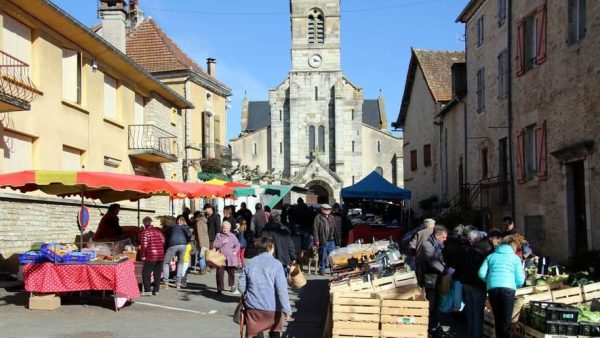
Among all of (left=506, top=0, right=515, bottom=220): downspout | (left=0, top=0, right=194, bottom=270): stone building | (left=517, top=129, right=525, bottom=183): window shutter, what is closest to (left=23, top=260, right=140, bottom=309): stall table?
(left=0, top=0, right=194, bottom=270): stone building

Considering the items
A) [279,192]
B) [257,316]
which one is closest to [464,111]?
[279,192]

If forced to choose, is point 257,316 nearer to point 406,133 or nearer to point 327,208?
point 327,208

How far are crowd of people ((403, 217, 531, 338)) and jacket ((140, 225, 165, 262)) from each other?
497 centimetres

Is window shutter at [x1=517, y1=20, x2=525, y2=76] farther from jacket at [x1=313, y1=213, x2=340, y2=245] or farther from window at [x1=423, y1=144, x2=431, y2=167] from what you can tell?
window at [x1=423, y1=144, x2=431, y2=167]

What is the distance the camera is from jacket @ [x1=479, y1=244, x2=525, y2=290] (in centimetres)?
799

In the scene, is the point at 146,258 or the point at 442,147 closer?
the point at 146,258

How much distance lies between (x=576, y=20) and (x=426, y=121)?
1841 cm

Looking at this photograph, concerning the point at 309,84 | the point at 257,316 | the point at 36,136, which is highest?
the point at 309,84

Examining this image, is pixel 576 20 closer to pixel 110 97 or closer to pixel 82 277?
pixel 82 277

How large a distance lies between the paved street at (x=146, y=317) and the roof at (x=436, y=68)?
19.1 metres

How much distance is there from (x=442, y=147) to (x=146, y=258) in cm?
1941

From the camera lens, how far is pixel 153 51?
29297 millimetres

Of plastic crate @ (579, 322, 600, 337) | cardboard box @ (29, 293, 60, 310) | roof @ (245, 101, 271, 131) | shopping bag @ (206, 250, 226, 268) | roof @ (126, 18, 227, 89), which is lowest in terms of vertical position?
cardboard box @ (29, 293, 60, 310)

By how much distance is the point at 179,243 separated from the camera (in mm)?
13516
